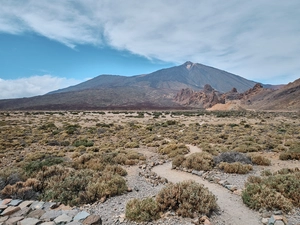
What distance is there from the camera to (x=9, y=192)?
6.76 meters

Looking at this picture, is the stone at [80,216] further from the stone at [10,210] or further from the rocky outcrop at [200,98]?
the rocky outcrop at [200,98]

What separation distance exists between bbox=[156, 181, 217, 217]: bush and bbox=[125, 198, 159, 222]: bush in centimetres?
28

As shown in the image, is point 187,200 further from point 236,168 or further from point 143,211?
point 236,168

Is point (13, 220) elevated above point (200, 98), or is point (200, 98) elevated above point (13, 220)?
point (200, 98)

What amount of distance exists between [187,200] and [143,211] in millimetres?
1199

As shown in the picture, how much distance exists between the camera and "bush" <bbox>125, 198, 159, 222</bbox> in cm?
522

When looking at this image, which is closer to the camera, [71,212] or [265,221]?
[265,221]

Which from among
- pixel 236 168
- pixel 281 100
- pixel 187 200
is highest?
pixel 281 100

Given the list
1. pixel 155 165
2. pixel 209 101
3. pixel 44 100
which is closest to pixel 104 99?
pixel 44 100

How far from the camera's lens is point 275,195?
5820 millimetres

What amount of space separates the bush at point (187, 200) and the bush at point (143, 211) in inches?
10.9

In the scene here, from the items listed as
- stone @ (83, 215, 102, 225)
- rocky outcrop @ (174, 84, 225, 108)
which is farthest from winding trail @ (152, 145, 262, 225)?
rocky outcrop @ (174, 84, 225, 108)

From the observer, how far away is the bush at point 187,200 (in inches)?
Result: 214

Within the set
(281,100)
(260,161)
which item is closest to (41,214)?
(260,161)
